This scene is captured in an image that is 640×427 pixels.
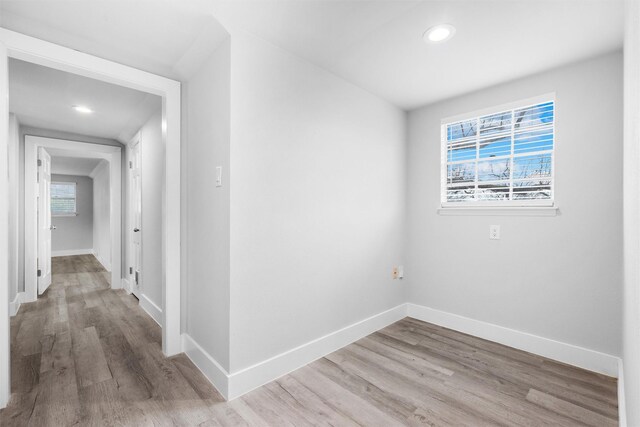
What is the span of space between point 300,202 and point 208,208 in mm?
665

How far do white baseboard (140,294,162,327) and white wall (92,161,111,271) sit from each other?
3221 mm

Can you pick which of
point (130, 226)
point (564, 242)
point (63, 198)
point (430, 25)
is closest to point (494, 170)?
point (564, 242)

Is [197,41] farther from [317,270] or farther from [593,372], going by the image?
[593,372]

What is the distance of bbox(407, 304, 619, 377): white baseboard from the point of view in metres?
2.16

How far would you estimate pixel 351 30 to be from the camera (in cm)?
191

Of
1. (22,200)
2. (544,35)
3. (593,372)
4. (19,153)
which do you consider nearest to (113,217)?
(22,200)

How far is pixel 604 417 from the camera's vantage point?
5.56 feet

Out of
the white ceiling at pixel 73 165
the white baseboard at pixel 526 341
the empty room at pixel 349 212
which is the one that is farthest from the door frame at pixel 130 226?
the white baseboard at pixel 526 341

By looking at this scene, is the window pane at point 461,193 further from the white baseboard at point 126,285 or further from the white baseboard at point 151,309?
the white baseboard at point 126,285

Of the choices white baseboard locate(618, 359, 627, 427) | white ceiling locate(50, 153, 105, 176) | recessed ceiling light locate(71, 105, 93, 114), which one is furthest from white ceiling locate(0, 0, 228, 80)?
white ceiling locate(50, 153, 105, 176)

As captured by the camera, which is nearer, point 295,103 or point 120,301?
point 295,103

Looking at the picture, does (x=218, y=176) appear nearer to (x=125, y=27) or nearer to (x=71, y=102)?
(x=125, y=27)

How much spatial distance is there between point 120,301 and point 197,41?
139 inches

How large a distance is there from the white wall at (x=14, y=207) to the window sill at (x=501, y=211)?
476 cm
